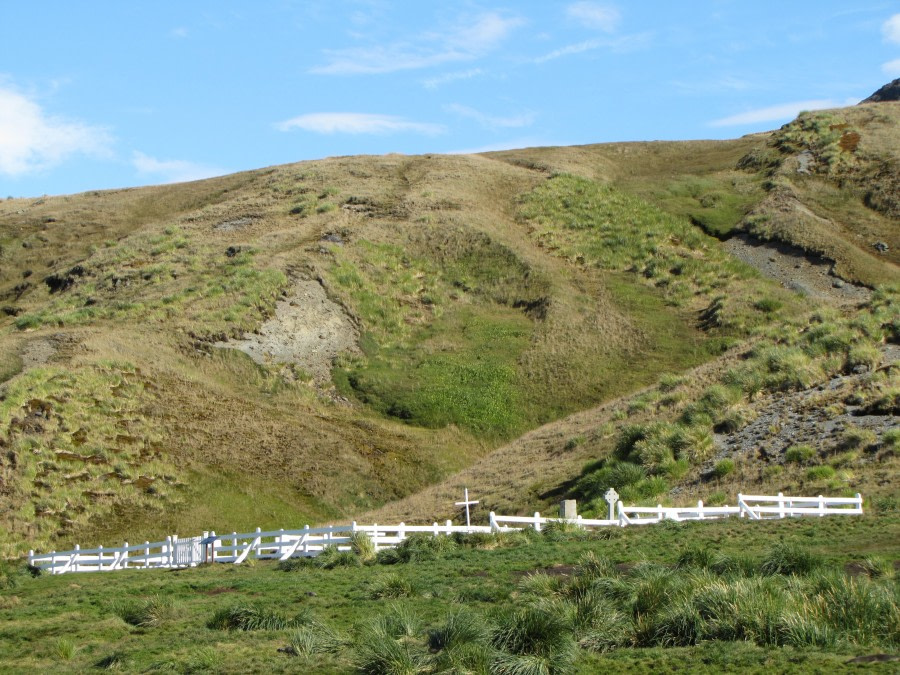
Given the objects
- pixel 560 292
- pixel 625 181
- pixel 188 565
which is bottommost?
pixel 188 565

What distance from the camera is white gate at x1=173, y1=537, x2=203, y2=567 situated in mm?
25688

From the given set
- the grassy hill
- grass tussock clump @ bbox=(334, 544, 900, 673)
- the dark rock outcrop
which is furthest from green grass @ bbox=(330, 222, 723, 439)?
the dark rock outcrop

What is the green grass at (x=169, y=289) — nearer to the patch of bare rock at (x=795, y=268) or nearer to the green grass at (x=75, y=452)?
the green grass at (x=75, y=452)

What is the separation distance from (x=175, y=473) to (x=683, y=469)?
62.3 ft

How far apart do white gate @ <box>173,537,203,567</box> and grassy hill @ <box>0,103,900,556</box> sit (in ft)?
29.6

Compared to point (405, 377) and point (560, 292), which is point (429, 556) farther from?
point (560, 292)

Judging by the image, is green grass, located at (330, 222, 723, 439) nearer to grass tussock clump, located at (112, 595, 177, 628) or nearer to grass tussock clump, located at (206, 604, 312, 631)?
grass tussock clump, located at (112, 595, 177, 628)

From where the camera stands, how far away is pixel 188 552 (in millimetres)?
25938

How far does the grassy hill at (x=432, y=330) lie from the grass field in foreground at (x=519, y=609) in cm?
936

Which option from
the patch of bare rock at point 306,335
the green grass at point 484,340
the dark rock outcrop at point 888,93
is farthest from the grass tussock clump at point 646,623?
the dark rock outcrop at point 888,93

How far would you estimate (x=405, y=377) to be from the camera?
54.1 m

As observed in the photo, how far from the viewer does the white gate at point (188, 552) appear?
84.3 feet

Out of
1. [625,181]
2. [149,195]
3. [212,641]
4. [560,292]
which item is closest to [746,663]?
[212,641]

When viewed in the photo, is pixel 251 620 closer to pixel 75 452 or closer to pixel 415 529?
pixel 415 529
